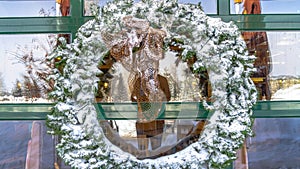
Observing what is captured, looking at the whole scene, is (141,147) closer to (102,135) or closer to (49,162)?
(102,135)

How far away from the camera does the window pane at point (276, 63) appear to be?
1.98 metres

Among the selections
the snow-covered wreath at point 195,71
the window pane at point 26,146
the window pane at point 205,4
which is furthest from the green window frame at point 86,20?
the window pane at point 26,146

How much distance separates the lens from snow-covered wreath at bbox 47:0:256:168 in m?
1.61

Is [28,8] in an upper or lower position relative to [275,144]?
upper

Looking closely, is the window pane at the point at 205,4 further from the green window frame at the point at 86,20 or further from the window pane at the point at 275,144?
the window pane at the point at 275,144

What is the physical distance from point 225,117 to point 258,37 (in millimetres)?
606

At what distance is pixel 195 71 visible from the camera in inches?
67.1

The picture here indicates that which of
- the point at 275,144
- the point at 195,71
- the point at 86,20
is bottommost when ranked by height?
the point at 275,144

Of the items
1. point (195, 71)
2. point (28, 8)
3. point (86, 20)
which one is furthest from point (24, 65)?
point (195, 71)

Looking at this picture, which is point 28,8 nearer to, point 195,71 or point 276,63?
point 195,71

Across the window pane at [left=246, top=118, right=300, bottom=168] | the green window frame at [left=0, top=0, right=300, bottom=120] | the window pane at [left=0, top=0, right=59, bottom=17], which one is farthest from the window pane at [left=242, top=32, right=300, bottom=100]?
the window pane at [left=0, top=0, right=59, bottom=17]

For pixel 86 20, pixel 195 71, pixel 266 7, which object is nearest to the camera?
pixel 195 71

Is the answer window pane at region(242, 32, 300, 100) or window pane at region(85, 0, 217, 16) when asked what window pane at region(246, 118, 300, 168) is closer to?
window pane at region(242, 32, 300, 100)

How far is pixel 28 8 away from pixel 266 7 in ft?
4.50
